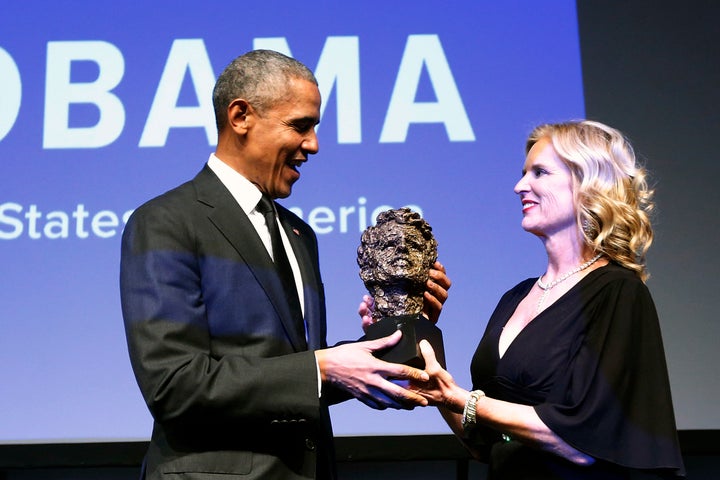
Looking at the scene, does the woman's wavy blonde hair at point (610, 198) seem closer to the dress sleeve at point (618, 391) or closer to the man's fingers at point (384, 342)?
the dress sleeve at point (618, 391)

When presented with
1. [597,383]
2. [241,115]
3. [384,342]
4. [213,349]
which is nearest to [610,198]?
[597,383]

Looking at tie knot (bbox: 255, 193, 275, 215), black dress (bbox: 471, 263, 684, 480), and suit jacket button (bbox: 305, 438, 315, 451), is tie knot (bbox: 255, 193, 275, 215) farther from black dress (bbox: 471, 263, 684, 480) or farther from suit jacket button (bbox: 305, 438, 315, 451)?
black dress (bbox: 471, 263, 684, 480)

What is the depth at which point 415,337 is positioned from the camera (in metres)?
2.18

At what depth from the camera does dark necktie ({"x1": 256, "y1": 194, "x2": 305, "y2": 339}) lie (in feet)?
7.13

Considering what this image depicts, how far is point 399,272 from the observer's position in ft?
7.41

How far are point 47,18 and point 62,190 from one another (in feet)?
2.76

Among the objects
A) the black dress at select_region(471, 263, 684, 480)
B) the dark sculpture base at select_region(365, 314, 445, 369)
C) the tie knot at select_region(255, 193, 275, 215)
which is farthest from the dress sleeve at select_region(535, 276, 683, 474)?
the tie knot at select_region(255, 193, 275, 215)

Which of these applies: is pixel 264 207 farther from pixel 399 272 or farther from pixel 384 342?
pixel 384 342

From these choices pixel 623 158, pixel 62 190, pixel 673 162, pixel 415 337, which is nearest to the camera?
pixel 415 337

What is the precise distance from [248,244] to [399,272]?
1.30 feet

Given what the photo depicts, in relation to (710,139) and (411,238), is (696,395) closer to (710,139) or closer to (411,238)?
(710,139)

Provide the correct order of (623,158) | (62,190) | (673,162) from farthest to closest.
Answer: (673,162)
(62,190)
(623,158)

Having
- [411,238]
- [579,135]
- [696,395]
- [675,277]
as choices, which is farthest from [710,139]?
[411,238]

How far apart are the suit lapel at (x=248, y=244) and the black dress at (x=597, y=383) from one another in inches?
25.1
